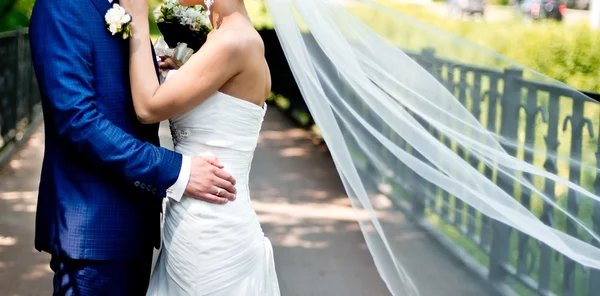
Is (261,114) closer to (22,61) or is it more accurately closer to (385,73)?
(385,73)

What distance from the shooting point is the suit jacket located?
259cm

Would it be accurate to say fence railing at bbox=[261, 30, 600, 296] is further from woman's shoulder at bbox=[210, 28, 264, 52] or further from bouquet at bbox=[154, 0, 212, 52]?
bouquet at bbox=[154, 0, 212, 52]

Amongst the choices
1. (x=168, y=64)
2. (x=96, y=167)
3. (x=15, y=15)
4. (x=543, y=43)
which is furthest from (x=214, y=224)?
(x=543, y=43)

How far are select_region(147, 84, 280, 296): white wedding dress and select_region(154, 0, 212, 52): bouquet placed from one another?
45 cm

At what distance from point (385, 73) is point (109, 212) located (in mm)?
1078

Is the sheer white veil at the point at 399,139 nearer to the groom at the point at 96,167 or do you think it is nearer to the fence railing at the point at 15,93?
the groom at the point at 96,167

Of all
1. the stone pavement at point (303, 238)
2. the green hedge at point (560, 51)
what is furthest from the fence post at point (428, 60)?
the green hedge at point (560, 51)

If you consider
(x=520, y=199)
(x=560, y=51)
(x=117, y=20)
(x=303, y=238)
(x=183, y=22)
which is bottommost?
(x=560, y=51)

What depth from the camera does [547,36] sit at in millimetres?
13773

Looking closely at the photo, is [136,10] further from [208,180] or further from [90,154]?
[208,180]

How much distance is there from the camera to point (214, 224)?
9.55ft

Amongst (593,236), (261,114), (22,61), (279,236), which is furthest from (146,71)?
(22,61)

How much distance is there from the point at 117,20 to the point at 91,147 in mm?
389

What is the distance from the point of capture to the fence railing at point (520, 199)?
312 centimetres
